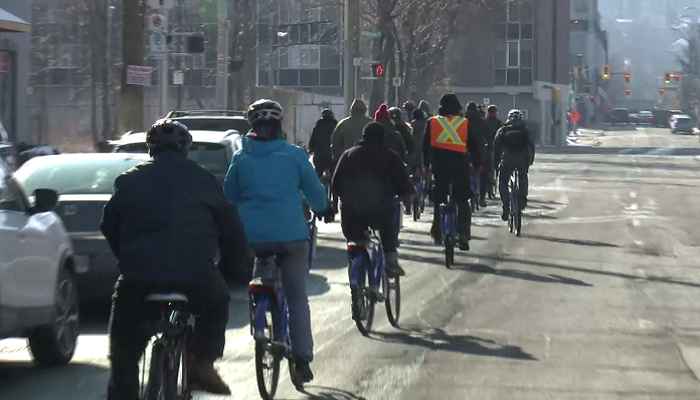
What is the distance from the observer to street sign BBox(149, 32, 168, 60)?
76.9 feet

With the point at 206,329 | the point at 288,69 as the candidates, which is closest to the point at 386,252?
the point at 206,329

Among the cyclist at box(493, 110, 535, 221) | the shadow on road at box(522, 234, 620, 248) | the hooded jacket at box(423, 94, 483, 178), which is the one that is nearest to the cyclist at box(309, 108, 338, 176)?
the cyclist at box(493, 110, 535, 221)

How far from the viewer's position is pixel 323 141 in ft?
74.9

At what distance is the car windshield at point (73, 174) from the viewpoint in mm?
12445

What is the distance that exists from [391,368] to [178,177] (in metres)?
3.54

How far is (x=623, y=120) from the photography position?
150 metres

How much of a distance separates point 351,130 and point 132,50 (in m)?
6.67

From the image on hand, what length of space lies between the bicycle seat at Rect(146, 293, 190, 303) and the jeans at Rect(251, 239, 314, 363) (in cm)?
214

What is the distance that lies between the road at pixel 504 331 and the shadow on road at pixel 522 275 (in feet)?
0.08

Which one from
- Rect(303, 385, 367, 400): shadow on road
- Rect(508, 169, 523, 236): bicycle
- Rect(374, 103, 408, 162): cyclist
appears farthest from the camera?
Rect(508, 169, 523, 236): bicycle

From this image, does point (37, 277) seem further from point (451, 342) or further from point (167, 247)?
point (167, 247)

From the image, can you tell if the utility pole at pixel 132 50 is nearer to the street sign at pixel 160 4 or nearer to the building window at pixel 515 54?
the street sign at pixel 160 4

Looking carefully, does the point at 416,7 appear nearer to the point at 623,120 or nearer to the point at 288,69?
the point at 288,69

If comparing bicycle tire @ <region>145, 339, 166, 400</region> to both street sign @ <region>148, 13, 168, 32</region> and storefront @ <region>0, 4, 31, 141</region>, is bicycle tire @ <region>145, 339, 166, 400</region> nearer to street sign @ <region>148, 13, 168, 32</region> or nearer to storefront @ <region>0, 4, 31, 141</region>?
street sign @ <region>148, 13, 168, 32</region>
